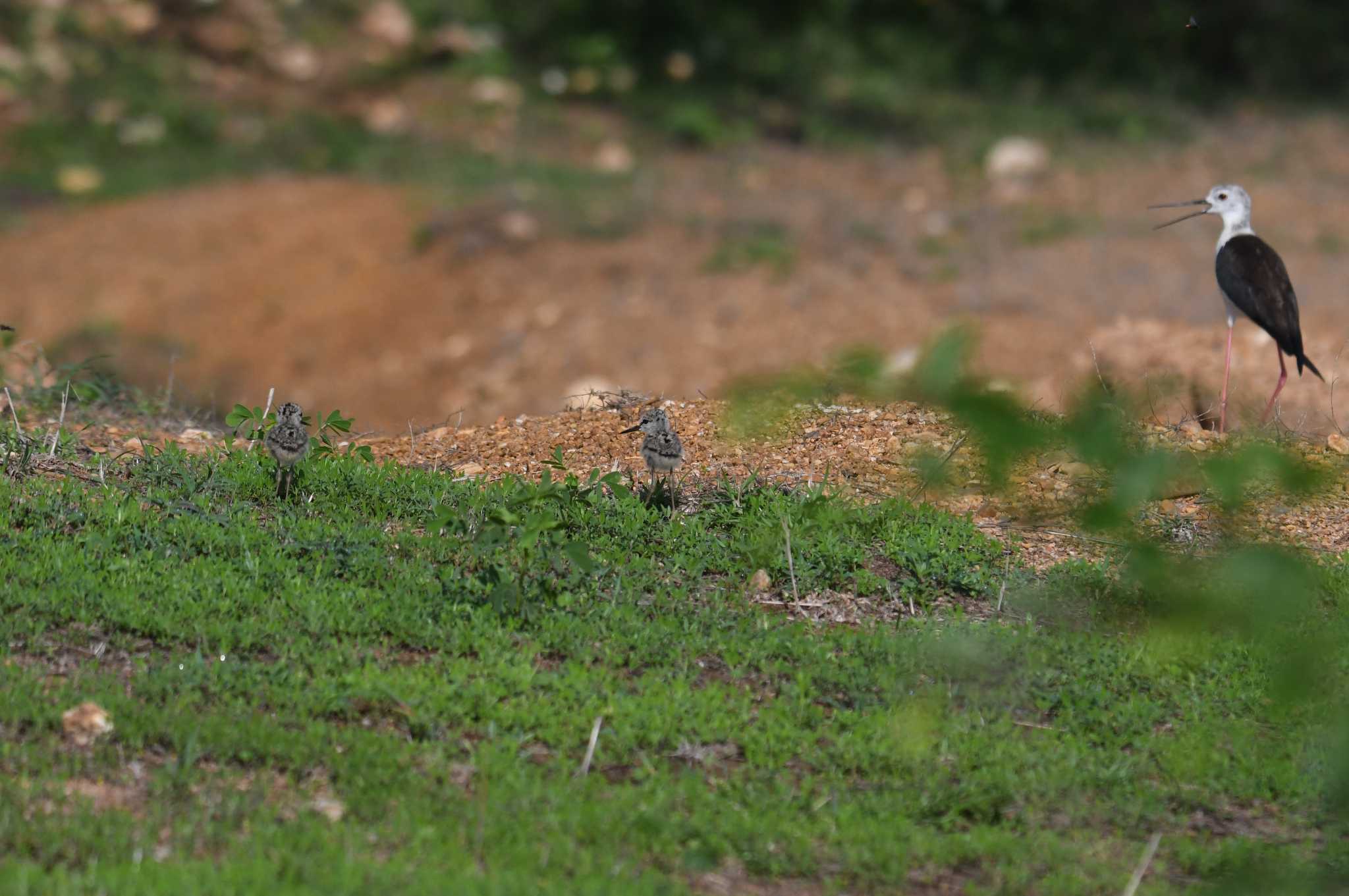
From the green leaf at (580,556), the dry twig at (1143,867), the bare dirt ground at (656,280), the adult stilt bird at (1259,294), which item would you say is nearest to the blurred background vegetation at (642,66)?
the bare dirt ground at (656,280)

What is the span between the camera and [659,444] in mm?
6449

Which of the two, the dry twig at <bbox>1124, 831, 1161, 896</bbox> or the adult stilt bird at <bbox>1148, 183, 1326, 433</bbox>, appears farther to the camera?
the adult stilt bird at <bbox>1148, 183, 1326, 433</bbox>

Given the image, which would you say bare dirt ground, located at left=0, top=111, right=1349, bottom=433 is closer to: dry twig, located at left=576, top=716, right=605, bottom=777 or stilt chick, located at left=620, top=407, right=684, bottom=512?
stilt chick, located at left=620, top=407, right=684, bottom=512

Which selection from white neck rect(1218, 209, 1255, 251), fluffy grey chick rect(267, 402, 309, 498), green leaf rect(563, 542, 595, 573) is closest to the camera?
green leaf rect(563, 542, 595, 573)

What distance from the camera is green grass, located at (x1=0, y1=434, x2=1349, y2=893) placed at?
4.29 m

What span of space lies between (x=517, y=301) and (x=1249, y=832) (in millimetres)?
9969

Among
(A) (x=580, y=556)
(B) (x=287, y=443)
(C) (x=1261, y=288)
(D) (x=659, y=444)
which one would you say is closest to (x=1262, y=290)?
(C) (x=1261, y=288)

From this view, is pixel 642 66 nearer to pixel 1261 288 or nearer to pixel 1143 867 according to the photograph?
pixel 1261 288

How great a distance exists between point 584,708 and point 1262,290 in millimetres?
5302

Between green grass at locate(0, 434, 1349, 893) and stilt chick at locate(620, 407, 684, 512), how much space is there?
24 cm

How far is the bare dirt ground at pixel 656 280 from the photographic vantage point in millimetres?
12484

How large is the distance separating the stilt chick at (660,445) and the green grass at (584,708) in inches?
9.6

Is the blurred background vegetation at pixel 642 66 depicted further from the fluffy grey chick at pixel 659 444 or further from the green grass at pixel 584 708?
the green grass at pixel 584 708

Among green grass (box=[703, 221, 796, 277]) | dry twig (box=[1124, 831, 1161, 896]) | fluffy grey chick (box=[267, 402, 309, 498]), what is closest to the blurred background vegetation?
green grass (box=[703, 221, 796, 277])
